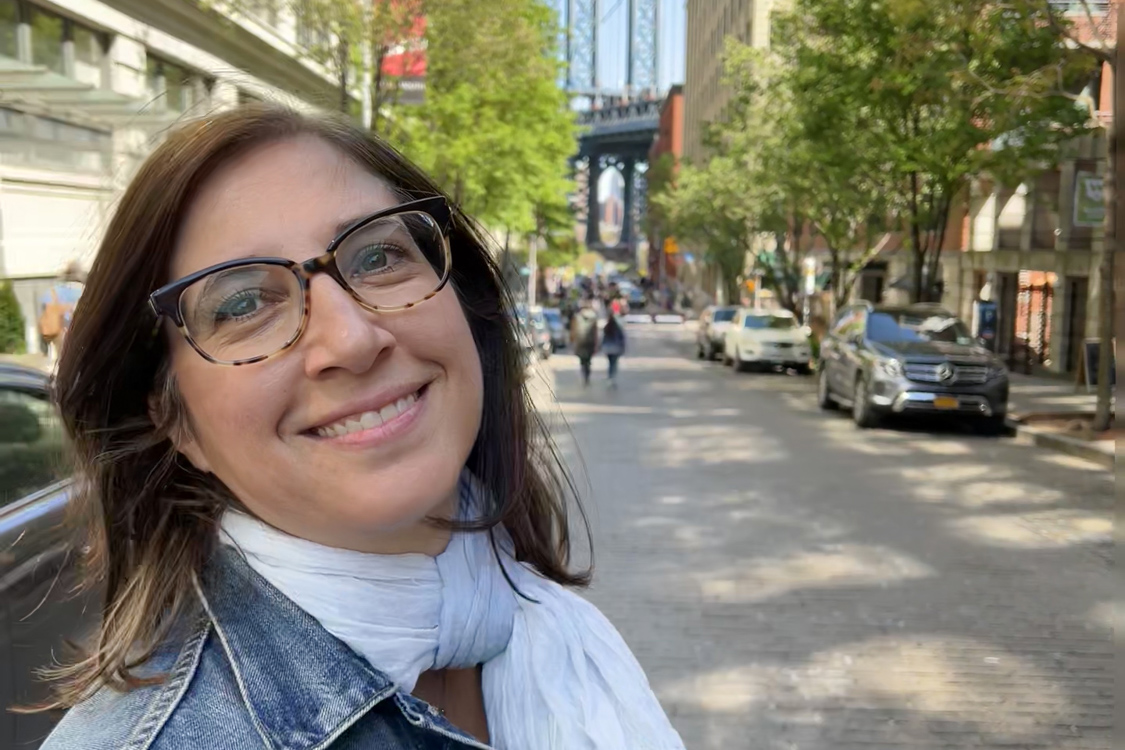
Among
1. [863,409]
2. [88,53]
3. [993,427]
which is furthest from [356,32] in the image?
[993,427]

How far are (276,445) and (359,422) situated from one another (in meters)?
A: 0.11

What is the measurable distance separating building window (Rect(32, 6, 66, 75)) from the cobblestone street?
8118 millimetres

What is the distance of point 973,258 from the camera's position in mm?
28844

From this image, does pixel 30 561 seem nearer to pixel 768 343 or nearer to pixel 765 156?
pixel 768 343

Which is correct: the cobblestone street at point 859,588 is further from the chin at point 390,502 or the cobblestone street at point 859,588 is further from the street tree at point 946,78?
the street tree at point 946,78

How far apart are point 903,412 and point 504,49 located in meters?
9.59

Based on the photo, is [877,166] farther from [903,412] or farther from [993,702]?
[993,702]

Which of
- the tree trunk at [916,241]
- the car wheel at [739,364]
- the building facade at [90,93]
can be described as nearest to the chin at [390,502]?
the building facade at [90,93]

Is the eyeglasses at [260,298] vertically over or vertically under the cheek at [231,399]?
over

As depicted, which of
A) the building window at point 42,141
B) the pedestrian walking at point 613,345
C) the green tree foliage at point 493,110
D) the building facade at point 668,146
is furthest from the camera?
the building facade at point 668,146

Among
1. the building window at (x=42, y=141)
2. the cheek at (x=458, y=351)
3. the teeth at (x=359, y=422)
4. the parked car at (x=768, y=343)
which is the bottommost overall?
the parked car at (x=768, y=343)

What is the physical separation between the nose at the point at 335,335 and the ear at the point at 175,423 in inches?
8.6

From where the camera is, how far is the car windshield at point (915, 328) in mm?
15164

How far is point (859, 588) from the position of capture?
6.43 meters
